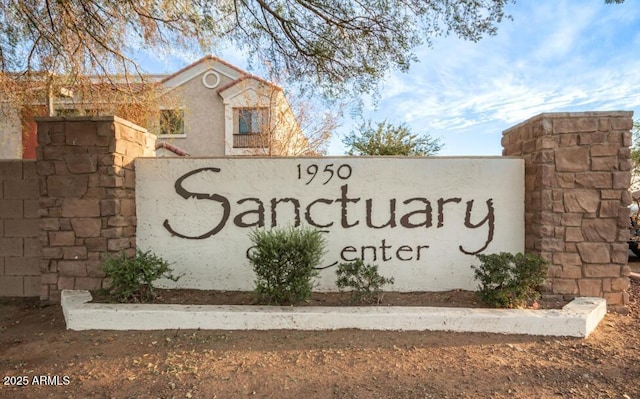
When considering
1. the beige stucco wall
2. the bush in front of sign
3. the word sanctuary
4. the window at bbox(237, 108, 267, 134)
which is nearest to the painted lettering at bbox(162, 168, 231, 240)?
the word sanctuary

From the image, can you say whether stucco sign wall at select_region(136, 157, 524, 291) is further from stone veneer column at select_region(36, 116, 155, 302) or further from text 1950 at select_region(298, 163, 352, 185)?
stone veneer column at select_region(36, 116, 155, 302)

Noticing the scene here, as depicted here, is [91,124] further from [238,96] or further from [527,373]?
[238,96]

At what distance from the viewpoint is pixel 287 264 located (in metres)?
4.04

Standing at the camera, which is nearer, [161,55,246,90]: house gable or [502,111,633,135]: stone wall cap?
[502,111,633,135]: stone wall cap

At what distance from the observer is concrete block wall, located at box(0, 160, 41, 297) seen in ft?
16.5

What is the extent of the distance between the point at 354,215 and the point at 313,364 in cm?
214

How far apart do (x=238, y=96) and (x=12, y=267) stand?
12260 millimetres

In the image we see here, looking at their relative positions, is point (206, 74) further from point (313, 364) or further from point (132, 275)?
point (313, 364)

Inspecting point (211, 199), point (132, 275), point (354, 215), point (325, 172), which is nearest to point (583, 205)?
point (354, 215)

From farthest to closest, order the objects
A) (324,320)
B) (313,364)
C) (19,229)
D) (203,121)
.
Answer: (203,121)
(19,229)
(324,320)
(313,364)

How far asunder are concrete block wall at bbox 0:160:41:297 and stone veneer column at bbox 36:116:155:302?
68 cm

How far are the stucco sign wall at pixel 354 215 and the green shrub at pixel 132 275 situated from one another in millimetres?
533

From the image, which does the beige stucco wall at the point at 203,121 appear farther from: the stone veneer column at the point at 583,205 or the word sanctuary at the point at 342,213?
the stone veneer column at the point at 583,205

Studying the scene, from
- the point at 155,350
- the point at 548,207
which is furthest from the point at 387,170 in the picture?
the point at 155,350
